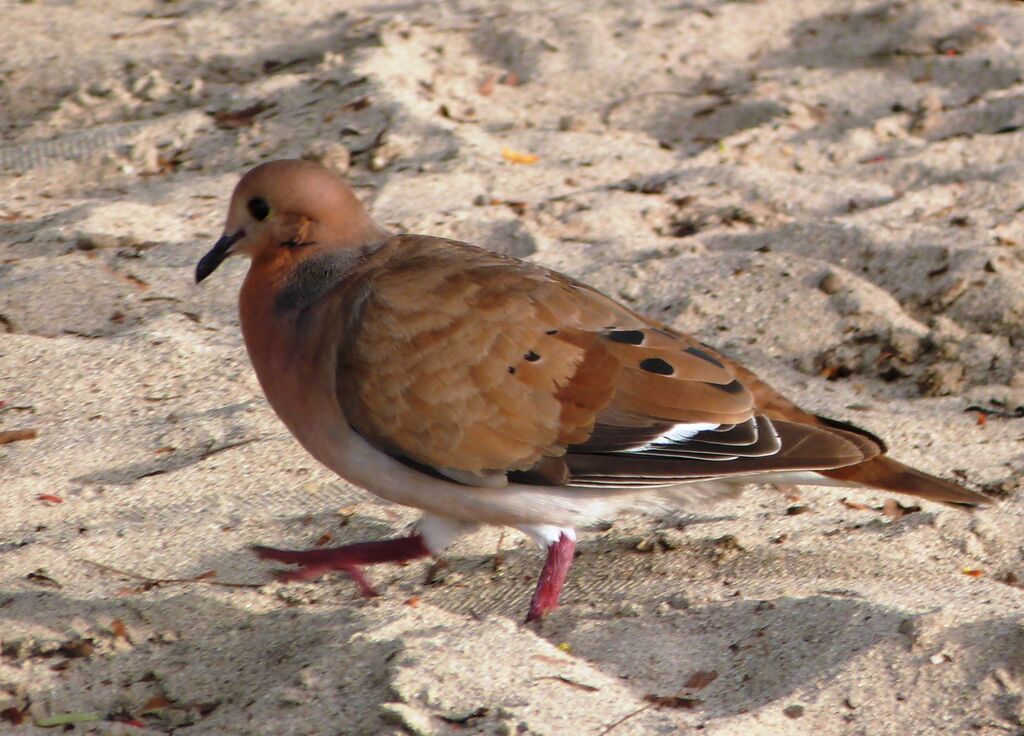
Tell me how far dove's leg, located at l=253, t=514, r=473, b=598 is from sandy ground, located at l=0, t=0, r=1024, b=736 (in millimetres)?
59

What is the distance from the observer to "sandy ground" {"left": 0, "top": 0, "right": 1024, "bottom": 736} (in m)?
3.14

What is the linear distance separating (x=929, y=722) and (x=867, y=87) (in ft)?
13.2

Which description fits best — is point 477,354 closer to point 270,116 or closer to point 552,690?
point 552,690

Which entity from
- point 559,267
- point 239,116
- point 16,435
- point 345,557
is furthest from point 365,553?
point 239,116

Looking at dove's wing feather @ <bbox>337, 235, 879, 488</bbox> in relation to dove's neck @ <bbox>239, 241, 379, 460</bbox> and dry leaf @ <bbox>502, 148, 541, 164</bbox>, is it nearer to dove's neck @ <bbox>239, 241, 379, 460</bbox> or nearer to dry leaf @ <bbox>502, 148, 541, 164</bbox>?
dove's neck @ <bbox>239, 241, 379, 460</bbox>

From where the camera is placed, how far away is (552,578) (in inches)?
142

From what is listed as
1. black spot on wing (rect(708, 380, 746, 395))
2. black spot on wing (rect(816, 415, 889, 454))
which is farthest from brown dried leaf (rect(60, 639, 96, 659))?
black spot on wing (rect(816, 415, 889, 454))

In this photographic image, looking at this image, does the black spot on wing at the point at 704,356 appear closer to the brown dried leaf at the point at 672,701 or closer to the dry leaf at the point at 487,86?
the brown dried leaf at the point at 672,701

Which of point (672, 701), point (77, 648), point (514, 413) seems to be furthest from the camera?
point (514, 413)

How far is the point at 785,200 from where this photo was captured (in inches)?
221

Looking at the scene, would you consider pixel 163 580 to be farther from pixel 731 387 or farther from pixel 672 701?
pixel 731 387

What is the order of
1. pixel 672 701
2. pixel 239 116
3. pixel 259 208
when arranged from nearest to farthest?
pixel 672 701, pixel 259 208, pixel 239 116

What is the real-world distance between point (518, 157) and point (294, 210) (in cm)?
208

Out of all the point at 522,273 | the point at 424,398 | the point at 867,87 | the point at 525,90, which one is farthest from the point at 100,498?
the point at 867,87
